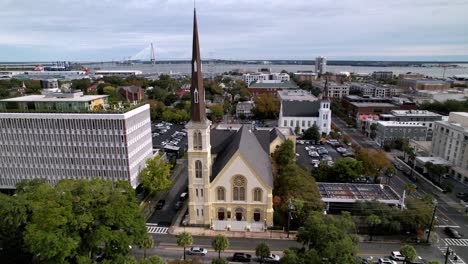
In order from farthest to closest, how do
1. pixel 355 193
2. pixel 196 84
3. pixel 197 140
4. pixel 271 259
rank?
pixel 355 193, pixel 197 140, pixel 196 84, pixel 271 259

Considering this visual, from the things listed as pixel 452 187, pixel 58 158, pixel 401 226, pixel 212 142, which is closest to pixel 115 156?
pixel 58 158

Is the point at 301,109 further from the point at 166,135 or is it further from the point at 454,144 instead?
the point at 166,135

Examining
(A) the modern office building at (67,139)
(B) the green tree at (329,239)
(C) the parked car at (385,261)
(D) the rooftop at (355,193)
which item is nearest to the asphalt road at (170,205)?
(A) the modern office building at (67,139)

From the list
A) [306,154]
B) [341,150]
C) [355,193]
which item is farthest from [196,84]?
[341,150]

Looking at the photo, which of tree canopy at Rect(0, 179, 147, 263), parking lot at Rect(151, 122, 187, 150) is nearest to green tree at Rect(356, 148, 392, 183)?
tree canopy at Rect(0, 179, 147, 263)

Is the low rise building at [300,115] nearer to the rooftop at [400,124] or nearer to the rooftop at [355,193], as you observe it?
the rooftop at [400,124]

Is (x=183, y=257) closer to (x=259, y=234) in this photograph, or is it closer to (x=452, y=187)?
(x=259, y=234)

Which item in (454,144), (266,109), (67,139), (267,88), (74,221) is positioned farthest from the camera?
(267,88)
